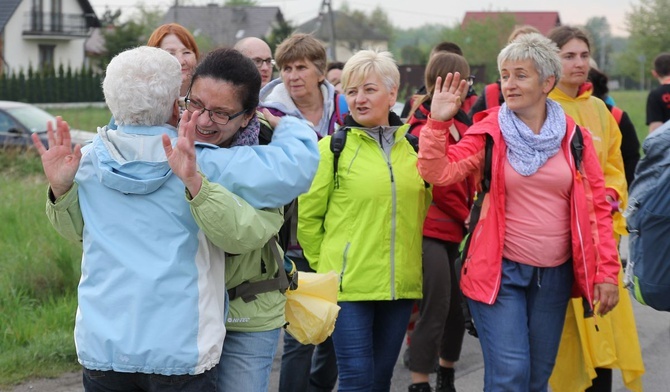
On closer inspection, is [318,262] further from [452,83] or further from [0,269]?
[0,269]

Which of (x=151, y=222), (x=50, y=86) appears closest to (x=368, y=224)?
(x=151, y=222)

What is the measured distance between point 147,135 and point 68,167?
27 centimetres

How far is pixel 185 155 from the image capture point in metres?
2.91

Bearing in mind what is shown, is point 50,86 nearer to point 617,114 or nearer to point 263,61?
point 263,61

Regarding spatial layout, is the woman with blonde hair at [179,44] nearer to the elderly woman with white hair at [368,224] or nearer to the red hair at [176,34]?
the red hair at [176,34]

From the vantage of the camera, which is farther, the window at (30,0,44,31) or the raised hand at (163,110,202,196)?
the window at (30,0,44,31)

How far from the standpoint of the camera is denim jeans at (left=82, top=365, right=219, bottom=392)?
3012mm

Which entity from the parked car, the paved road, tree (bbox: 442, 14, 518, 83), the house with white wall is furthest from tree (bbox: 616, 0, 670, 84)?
the paved road

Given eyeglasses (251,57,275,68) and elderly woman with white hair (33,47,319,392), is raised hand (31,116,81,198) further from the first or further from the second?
eyeglasses (251,57,275,68)

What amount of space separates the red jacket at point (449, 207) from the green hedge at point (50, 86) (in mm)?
47201

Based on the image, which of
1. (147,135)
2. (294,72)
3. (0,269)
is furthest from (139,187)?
(0,269)

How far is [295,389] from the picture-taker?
16.6 ft

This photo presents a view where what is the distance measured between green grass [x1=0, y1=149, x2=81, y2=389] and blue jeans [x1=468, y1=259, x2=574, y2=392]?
2767 mm

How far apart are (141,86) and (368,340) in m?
2.11
